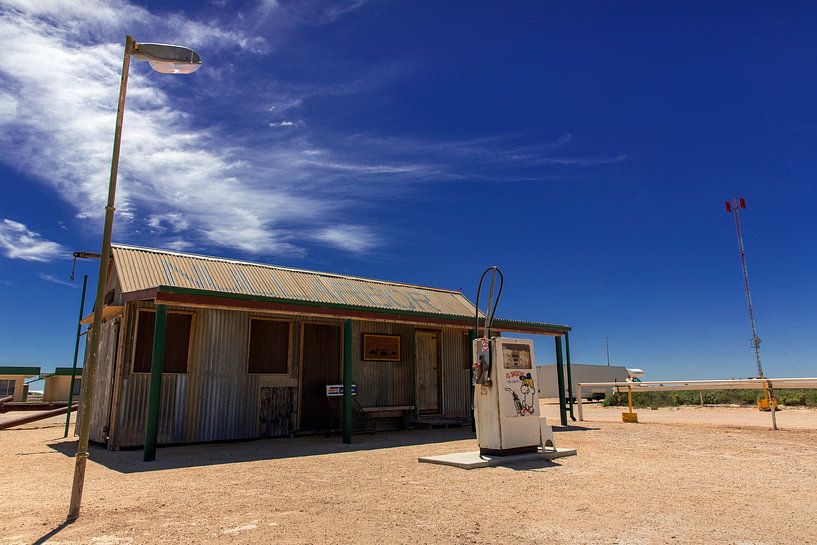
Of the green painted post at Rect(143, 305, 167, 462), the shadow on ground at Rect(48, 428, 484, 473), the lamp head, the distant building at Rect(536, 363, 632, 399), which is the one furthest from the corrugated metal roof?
the distant building at Rect(536, 363, 632, 399)

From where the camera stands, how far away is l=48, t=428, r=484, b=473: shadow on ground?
8.63m

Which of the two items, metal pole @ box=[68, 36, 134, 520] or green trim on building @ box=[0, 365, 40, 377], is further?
green trim on building @ box=[0, 365, 40, 377]

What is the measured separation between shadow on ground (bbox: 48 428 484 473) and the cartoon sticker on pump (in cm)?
288

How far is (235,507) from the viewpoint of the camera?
5641 millimetres

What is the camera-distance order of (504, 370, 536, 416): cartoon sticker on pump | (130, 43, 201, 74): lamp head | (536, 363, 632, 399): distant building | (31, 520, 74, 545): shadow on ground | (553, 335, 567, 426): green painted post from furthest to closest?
(536, 363, 632, 399): distant building → (553, 335, 567, 426): green painted post → (504, 370, 536, 416): cartoon sticker on pump → (130, 43, 201, 74): lamp head → (31, 520, 74, 545): shadow on ground

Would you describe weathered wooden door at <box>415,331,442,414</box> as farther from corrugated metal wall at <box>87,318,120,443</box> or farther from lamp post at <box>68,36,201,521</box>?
lamp post at <box>68,36,201,521</box>

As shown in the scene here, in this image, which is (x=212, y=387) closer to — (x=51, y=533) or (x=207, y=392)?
(x=207, y=392)

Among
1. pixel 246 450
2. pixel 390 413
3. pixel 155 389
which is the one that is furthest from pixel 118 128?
pixel 390 413

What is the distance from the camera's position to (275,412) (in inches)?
486

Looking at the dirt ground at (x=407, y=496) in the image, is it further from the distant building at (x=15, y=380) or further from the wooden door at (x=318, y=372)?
the distant building at (x=15, y=380)

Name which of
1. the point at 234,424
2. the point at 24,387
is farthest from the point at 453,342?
the point at 24,387

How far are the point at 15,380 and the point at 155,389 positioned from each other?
3074 cm

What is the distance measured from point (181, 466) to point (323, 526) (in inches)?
168

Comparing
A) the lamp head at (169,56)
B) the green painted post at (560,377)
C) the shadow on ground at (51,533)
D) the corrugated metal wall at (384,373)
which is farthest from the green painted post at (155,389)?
the green painted post at (560,377)
